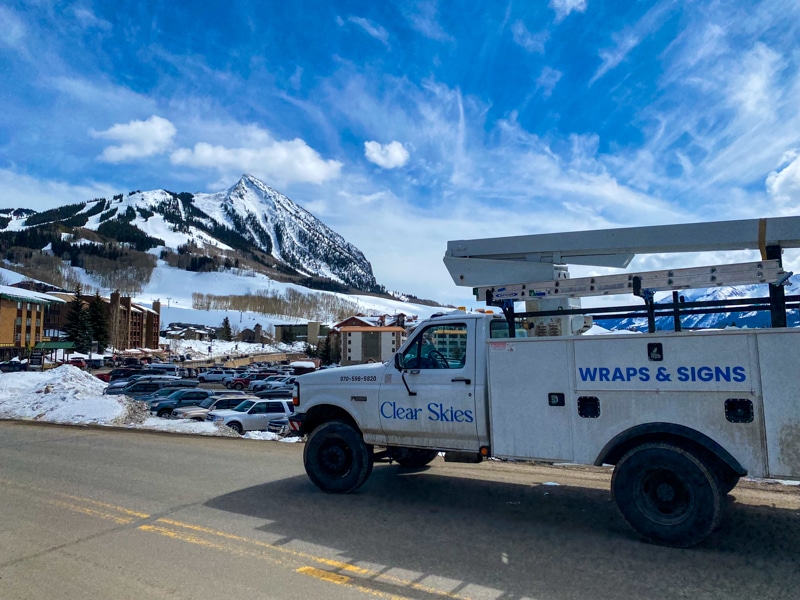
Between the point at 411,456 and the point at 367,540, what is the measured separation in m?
2.87

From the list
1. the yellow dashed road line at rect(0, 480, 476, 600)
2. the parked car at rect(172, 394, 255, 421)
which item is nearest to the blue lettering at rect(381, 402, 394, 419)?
the yellow dashed road line at rect(0, 480, 476, 600)

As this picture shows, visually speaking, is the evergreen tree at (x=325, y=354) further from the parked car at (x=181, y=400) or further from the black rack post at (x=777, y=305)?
the black rack post at (x=777, y=305)

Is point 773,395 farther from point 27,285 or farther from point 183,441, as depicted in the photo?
point 27,285

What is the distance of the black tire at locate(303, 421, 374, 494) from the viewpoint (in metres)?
7.30

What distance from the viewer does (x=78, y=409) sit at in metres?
16.4

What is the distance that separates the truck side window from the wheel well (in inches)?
49.8

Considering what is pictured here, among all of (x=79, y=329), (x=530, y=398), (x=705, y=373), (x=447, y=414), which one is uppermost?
(x=79, y=329)

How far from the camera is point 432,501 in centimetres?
712

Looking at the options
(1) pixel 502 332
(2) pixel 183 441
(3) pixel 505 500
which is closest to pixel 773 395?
(1) pixel 502 332

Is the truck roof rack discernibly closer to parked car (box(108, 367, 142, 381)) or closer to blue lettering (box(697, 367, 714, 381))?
blue lettering (box(697, 367, 714, 381))

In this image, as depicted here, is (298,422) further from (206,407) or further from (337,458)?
(206,407)

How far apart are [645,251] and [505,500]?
3.55 metres

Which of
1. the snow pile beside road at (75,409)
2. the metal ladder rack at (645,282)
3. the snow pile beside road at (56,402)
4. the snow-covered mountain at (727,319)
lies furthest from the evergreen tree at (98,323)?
the snow-covered mountain at (727,319)

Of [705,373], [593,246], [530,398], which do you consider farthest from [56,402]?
[705,373]
